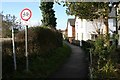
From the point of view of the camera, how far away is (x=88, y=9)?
17547 mm

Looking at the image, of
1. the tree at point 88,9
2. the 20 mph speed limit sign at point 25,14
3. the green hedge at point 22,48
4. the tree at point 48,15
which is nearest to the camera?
the green hedge at point 22,48

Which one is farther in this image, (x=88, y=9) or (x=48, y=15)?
(x=48, y=15)

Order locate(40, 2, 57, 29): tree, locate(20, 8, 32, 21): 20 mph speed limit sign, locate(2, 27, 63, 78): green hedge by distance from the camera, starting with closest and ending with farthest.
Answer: locate(2, 27, 63, 78): green hedge < locate(20, 8, 32, 21): 20 mph speed limit sign < locate(40, 2, 57, 29): tree

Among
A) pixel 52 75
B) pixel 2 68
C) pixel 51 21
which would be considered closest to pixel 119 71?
pixel 52 75

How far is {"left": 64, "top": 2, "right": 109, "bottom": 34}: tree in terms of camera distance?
16609mm

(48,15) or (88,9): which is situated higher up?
(48,15)

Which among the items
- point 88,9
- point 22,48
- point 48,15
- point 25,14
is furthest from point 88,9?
point 48,15

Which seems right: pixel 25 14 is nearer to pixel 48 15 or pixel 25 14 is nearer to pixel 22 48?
pixel 22 48

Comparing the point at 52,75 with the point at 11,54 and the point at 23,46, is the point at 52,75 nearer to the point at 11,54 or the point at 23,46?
the point at 23,46

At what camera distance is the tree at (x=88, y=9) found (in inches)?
654

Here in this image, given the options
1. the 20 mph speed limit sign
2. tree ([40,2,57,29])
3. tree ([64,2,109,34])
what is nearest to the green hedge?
the 20 mph speed limit sign

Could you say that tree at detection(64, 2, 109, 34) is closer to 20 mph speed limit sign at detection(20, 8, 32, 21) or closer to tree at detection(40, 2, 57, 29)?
20 mph speed limit sign at detection(20, 8, 32, 21)

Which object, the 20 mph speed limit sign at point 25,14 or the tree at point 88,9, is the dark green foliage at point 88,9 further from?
the 20 mph speed limit sign at point 25,14

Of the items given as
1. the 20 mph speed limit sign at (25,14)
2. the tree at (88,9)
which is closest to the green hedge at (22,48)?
the 20 mph speed limit sign at (25,14)
